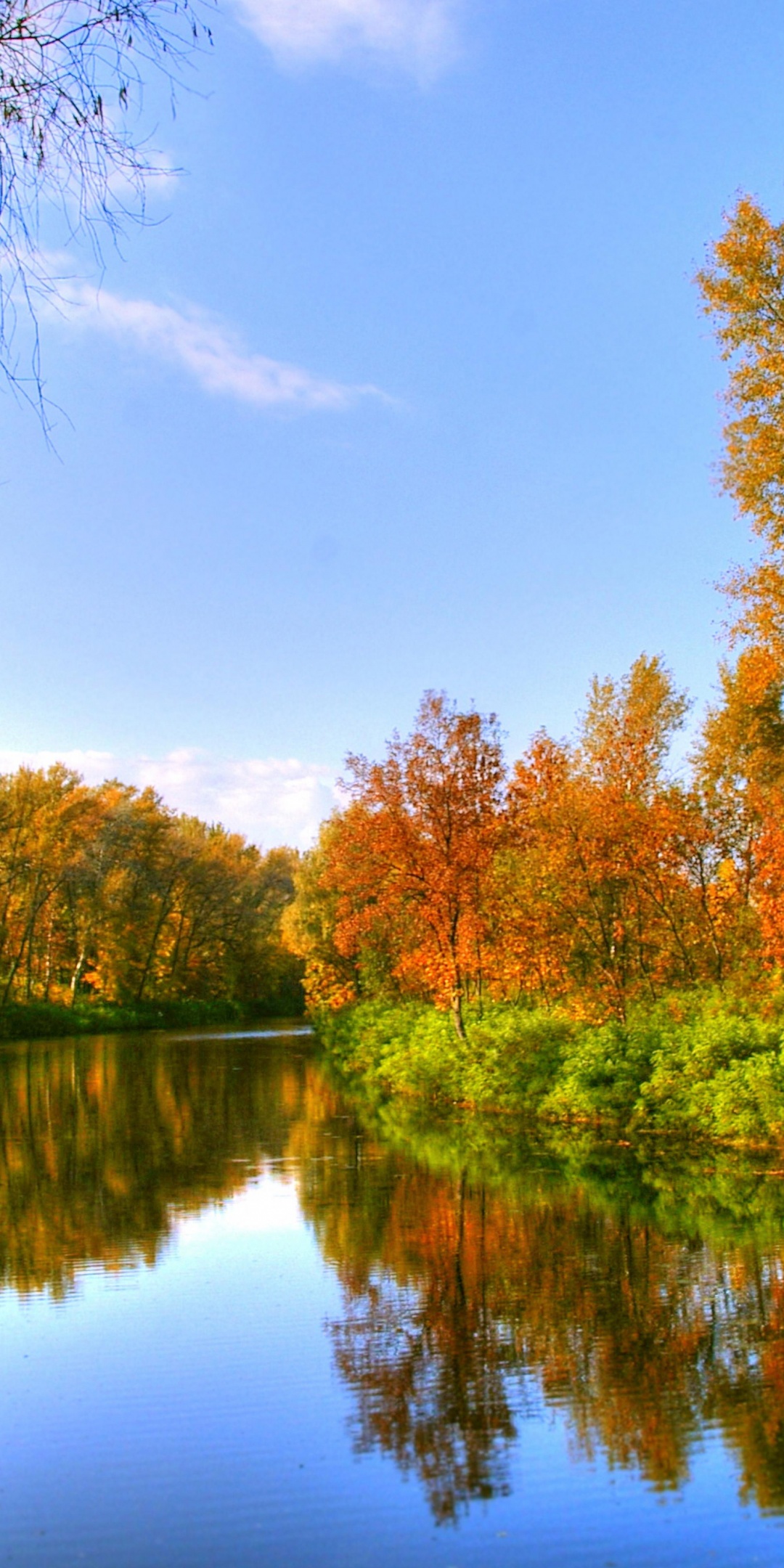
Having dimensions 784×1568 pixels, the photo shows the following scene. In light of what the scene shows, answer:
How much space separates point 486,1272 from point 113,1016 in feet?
186

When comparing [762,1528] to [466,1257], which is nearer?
Result: [762,1528]

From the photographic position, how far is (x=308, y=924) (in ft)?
182

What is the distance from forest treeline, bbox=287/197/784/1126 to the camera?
70.5 feet

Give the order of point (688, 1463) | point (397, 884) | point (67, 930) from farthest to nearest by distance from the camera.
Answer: point (67, 930) → point (397, 884) → point (688, 1463)

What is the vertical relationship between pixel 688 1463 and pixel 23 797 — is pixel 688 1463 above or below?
below

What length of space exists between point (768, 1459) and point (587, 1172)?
10.7 m

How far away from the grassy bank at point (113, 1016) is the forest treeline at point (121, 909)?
1.08ft

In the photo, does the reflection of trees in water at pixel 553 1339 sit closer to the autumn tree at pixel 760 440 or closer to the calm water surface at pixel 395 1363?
the calm water surface at pixel 395 1363

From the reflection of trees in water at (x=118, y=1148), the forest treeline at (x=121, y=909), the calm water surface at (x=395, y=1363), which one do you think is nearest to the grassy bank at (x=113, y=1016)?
the forest treeline at (x=121, y=909)

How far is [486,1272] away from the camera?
11688 mm

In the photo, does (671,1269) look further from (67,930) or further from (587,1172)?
(67,930)

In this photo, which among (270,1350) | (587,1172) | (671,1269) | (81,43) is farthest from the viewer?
(587,1172)

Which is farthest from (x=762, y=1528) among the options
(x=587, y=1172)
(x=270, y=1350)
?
(x=587, y=1172)

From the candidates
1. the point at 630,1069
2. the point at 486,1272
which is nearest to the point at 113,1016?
the point at 630,1069
